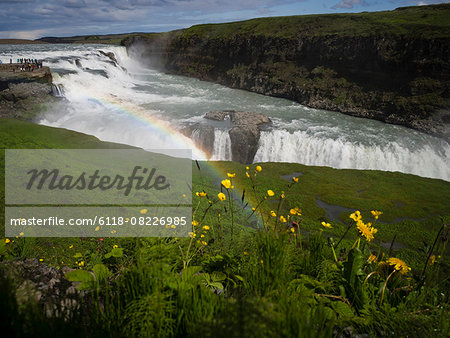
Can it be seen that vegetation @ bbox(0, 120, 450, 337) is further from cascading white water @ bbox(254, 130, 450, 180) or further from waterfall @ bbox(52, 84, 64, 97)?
waterfall @ bbox(52, 84, 64, 97)

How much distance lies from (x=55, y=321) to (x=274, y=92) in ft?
187

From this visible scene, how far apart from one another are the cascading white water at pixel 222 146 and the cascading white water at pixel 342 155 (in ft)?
9.36

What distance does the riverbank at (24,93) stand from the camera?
92.3 feet

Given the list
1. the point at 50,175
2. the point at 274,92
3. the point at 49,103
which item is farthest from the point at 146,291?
the point at 274,92

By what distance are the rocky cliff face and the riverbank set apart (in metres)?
35.1

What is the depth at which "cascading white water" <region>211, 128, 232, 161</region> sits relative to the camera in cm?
2914

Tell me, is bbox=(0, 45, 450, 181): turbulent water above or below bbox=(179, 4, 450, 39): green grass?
below

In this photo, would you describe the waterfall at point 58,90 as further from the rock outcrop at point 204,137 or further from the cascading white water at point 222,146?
the cascading white water at point 222,146

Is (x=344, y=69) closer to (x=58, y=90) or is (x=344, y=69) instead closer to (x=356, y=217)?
(x=58, y=90)

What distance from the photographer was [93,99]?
115ft

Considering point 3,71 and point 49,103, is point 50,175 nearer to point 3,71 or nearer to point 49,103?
point 49,103

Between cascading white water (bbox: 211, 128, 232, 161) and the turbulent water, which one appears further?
cascading white water (bbox: 211, 128, 232, 161)

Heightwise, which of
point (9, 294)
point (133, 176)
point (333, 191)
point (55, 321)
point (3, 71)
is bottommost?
point (333, 191)

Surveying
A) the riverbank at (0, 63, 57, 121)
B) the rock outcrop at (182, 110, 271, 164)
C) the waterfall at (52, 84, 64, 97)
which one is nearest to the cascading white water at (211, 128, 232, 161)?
the rock outcrop at (182, 110, 271, 164)
